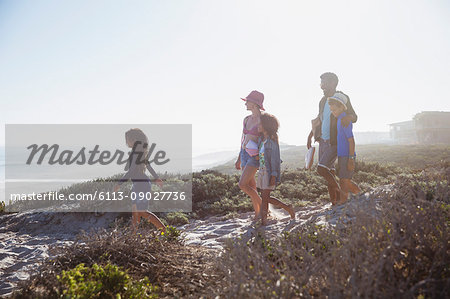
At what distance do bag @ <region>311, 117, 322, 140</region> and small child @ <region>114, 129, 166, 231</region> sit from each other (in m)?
3.16

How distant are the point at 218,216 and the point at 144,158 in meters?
3.10

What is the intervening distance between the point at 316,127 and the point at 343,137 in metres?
0.86

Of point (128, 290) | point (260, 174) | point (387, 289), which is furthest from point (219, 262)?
point (260, 174)

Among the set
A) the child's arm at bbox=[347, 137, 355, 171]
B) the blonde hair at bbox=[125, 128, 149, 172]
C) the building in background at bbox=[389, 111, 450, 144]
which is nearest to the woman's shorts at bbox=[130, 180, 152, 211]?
the blonde hair at bbox=[125, 128, 149, 172]

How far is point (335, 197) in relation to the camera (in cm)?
594

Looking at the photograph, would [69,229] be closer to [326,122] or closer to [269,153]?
[269,153]

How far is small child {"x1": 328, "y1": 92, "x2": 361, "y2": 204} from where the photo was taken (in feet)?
16.9

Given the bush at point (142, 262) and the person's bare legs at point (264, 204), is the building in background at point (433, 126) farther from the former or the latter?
the bush at point (142, 262)

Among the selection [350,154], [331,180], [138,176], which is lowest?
[331,180]

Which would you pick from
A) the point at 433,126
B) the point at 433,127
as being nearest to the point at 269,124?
the point at 433,127

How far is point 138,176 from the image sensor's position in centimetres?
527

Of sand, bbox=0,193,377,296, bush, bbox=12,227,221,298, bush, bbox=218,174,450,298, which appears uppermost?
bush, bbox=218,174,450,298

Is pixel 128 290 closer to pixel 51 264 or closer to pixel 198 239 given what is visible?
pixel 51 264

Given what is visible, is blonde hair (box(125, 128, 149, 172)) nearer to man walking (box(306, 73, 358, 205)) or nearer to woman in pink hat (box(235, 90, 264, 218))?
woman in pink hat (box(235, 90, 264, 218))
